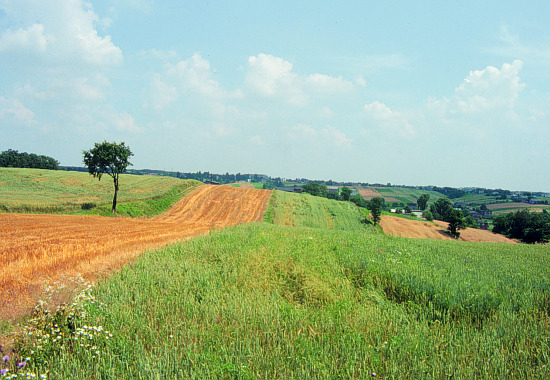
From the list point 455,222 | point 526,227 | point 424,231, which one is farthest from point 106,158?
point 526,227

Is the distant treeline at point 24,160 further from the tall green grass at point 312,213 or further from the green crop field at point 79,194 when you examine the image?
the tall green grass at point 312,213

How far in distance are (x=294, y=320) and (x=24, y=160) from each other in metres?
146

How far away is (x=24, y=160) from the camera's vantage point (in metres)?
115

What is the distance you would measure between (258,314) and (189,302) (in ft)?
5.32

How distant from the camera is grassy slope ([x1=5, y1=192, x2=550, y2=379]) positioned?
4.78 meters

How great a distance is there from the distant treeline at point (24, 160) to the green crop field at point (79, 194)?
72174mm

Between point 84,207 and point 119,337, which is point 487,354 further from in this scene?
point 84,207

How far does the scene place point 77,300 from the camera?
6215 millimetres

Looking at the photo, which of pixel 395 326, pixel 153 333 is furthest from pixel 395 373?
pixel 153 333

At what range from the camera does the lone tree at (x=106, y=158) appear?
127ft

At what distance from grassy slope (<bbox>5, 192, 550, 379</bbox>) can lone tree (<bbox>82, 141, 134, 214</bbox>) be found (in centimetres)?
3396

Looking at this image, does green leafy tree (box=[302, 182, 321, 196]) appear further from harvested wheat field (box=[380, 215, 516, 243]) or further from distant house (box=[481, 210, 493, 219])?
distant house (box=[481, 210, 493, 219])

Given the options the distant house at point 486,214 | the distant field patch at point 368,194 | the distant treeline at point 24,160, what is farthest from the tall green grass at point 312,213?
the distant treeline at point 24,160

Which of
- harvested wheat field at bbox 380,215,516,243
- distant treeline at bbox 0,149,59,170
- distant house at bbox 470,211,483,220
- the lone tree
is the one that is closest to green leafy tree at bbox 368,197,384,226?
harvested wheat field at bbox 380,215,516,243
